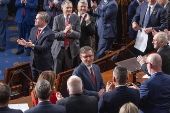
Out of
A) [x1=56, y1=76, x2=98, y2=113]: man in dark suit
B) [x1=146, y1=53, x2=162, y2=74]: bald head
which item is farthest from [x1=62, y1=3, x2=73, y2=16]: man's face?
[x1=56, y1=76, x2=98, y2=113]: man in dark suit

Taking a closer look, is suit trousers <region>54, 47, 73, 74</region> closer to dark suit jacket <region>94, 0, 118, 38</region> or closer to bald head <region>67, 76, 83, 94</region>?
dark suit jacket <region>94, 0, 118, 38</region>

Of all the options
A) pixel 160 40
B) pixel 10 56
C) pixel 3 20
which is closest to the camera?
pixel 160 40

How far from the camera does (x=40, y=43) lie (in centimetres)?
586

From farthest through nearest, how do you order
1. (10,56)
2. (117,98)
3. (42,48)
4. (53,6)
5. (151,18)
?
(10,56) < (53,6) < (151,18) < (42,48) < (117,98)

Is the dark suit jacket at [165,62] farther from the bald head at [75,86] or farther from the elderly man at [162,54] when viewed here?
the bald head at [75,86]

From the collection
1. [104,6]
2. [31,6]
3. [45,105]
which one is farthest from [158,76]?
[31,6]

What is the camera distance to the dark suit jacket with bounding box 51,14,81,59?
6.39 meters

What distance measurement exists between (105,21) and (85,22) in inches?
30.2

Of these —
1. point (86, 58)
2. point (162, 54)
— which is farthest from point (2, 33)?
point (162, 54)

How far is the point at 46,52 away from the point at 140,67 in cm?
152

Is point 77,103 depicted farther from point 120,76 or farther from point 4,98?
point 4,98

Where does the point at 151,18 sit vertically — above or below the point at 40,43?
above

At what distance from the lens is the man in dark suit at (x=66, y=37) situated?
251 inches

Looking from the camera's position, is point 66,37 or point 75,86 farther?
point 66,37
